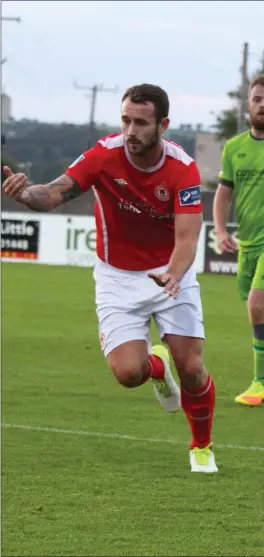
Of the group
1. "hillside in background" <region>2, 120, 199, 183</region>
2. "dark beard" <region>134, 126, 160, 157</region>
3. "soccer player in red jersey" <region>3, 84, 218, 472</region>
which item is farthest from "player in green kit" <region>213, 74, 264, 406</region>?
"hillside in background" <region>2, 120, 199, 183</region>

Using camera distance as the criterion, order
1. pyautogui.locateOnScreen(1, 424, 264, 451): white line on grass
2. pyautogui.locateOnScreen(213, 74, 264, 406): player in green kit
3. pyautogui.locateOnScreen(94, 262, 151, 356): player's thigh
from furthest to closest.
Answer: pyautogui.locateOnScreen(213, 74, 264, 406): player in green kit < pyautogui.locateOnScreen(1, 424, 264, 451): white line on grass < pyautogui.locateOnScreen(94, 262, 151, 356): player's thigh

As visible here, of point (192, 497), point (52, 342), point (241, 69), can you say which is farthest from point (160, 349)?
point (241, 69)

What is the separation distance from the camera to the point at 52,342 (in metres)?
16.0

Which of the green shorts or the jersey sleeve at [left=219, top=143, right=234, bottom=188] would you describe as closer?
the green shorts

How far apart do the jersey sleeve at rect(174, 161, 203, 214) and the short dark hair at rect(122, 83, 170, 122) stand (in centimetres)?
34

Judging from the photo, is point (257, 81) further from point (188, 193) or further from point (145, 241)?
point (188, 193)

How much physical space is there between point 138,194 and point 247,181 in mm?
3350

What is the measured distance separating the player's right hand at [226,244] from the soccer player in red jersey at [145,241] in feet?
5.96

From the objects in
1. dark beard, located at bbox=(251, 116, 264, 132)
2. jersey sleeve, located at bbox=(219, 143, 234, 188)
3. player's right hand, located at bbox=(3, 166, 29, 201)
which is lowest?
jersey sleeve, located at bbox=(219, 143, 234, 188)

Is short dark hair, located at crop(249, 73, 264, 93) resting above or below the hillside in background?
above

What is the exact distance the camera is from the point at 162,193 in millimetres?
7246

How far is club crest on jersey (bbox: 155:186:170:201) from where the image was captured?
724cm

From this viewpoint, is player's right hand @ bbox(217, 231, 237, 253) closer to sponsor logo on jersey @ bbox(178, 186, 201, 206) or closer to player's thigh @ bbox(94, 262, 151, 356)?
player's thigh @ bbox(94, 262, 151, 356)

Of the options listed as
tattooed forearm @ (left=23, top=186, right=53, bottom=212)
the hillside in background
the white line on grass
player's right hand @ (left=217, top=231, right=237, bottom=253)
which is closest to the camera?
tattooed forearm @ (left=23, top=186, right=53, bottom=212)
